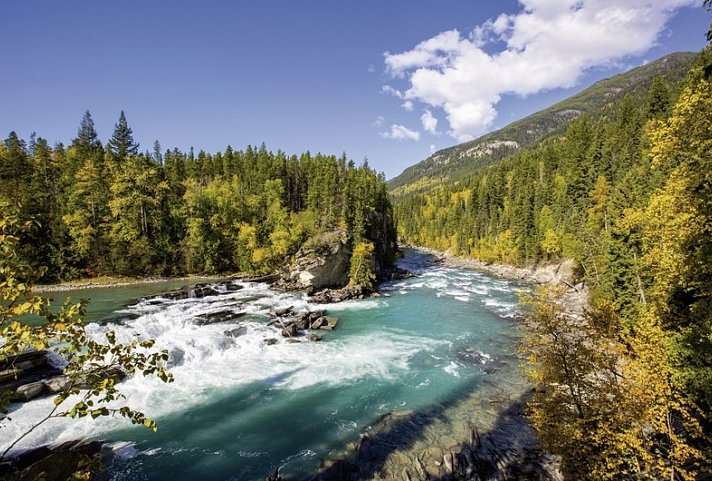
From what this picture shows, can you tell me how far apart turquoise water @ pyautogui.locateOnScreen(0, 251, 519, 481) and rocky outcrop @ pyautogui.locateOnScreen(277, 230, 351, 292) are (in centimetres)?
1085

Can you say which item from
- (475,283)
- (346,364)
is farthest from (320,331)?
(475,283)

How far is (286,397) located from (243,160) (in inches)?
3094

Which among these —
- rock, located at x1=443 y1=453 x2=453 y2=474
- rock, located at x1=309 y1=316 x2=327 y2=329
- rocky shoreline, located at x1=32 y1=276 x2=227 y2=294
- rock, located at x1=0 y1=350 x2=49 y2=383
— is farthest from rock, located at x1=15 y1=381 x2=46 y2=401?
rocky shoreline, located at x1=32 y1=276 x2=227 y2=294

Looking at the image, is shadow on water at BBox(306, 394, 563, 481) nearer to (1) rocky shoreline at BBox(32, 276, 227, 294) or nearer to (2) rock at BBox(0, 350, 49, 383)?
(2) rock at BBox(0, 350, 49, 383)

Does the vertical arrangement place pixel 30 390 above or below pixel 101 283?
below

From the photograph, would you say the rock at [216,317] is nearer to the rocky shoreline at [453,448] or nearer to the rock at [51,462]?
the rocky shoreline at [453,448]

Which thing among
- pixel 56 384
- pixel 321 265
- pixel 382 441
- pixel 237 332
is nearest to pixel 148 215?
pixel 321 265

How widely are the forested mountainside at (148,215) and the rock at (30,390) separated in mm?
38983

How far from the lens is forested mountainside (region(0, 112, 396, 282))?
5462cm

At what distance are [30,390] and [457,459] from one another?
22.9 meters

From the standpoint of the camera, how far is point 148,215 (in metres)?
63.5

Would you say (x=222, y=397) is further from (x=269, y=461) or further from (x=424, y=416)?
(x=424, y=416)

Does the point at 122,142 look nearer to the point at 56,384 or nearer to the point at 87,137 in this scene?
the point at 87,137

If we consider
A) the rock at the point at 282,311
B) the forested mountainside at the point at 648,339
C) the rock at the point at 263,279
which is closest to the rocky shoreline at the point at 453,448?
the forested mountainside at the point at 648,339
